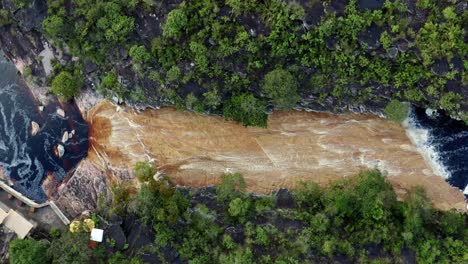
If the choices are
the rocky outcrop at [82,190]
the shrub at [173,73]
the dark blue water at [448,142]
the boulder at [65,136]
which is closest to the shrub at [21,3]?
the boulder at [65,136]

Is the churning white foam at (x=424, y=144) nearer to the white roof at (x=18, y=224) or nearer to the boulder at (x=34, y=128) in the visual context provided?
the boulder at (x=34, y=128)

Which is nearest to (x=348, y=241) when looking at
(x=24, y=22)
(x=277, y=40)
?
(x=277, y=40)

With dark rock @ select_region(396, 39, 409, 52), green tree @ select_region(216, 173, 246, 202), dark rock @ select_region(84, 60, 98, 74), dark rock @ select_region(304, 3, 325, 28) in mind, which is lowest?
green tree @ select_region(216, 173, 246, 202)

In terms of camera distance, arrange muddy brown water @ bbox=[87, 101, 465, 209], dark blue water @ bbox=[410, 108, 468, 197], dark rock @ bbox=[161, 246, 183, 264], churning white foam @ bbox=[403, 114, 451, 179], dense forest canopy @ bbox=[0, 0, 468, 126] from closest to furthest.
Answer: dense forest canopy @ bbox=[0, 0, 468, 126], dark rock @ bbox=[161, 246, 183, 264], dark blue water @ bbox=[410, 108, 468, 197], churning white foam @ bbox=[403, 114, 451, 179], muddy brown water @ bbox=[87, 101, 465, 209]

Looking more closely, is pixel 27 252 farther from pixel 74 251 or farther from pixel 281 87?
pixel 281 87

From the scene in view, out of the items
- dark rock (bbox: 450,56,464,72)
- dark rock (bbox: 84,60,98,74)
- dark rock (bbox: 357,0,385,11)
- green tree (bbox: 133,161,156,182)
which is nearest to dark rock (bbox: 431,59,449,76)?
dark rock (bbox: 450,56,464,72)

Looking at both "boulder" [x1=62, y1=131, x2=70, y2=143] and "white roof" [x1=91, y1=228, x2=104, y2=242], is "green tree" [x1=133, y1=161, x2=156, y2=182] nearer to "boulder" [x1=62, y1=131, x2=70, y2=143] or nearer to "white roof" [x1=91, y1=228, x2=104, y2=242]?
"white roof" [x1=91, y1=228, x2=104, y2=242]

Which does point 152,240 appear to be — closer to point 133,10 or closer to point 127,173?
point 127,173

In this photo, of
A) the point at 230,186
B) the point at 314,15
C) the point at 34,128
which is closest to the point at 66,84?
the point at 34,128
